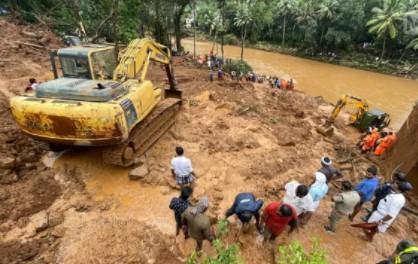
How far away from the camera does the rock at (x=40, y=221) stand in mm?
4777

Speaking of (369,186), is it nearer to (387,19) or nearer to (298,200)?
(298,200)

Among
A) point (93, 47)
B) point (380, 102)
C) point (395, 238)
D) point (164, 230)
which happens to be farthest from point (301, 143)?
point (380, 102)

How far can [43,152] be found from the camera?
6852 mm

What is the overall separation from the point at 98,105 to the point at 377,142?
8.20 meters

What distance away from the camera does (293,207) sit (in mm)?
4473

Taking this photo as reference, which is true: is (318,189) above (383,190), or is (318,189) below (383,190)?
above

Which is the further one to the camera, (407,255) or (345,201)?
(345,201)

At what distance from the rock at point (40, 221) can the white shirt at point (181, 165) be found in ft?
8.09

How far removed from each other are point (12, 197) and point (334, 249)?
20.2ft

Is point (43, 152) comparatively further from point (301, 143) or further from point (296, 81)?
point (296, 81)

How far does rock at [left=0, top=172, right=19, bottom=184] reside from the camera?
223 inches

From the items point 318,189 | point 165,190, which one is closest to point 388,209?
point 318,189

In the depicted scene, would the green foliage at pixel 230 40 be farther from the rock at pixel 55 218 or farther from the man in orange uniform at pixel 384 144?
the rock at pixel 55 218

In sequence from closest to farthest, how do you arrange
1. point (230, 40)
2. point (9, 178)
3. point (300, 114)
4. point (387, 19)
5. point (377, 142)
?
point (9, 178) < point (377, 142) < point (300, 114) < point (387, 19) < point (230, 40)
